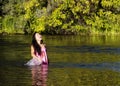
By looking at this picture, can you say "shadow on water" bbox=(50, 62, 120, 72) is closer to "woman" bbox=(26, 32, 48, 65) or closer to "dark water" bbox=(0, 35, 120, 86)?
"dark water" bbox=(0, 35, 120, 86)

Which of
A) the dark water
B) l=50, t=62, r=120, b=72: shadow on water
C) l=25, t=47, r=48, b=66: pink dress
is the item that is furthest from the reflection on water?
l=50, t=62, r=120, b=72: shadow on water

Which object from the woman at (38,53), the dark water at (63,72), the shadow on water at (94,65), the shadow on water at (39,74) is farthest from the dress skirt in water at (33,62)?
the shadow on water at (94,65)

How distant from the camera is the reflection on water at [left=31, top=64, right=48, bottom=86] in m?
22.4

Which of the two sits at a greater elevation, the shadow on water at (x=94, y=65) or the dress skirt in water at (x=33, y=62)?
the dress skirt in water at (x=33, y=62)

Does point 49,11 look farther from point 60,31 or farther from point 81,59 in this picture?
point 81,59

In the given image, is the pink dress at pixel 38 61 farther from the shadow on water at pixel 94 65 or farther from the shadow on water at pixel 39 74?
the shadow on water at pixel 94 65

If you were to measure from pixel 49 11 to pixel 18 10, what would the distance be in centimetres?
480

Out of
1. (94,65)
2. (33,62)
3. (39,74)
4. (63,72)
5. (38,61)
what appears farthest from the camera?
(94,65)

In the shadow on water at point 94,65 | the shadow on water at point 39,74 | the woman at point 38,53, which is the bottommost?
the shadow on water at point 94,65

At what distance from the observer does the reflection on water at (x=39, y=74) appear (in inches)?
882

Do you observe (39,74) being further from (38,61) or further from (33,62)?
(38,61)

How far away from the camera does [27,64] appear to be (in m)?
29.1

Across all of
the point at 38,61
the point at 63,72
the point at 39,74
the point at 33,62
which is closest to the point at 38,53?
the point at 38,61

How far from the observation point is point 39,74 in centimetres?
2531
